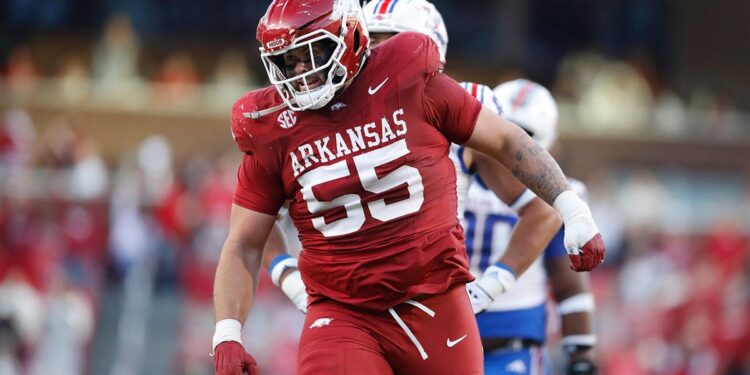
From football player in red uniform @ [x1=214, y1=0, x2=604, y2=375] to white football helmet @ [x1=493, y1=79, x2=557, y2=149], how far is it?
1.20m

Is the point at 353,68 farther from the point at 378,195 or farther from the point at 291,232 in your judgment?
the point at 291,232

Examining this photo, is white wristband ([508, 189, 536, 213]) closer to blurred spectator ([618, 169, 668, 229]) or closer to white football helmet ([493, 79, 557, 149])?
white football helmet ([493, 79, 557, 149])

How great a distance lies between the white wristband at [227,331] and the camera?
4504mm

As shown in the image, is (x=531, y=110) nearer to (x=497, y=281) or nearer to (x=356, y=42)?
(x=497, y=281)

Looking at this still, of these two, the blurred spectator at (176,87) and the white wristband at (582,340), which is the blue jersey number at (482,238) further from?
the blurred spectator at (176,87)

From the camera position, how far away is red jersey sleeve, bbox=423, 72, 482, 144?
14.6 ft

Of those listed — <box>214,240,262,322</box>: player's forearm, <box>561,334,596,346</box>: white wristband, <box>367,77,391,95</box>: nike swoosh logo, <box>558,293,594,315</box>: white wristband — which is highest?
<box>367,77,391,95</box>: nike swoosh logo

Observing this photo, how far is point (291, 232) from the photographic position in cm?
1159

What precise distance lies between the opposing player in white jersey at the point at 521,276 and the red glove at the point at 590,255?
1081 mm

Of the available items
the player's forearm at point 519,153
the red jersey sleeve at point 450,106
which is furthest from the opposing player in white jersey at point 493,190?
the red jersey sleeve at point 450,106

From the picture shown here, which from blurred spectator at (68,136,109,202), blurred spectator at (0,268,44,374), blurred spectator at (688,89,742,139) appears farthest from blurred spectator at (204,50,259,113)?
blurred spectator at (688,89,742,139)

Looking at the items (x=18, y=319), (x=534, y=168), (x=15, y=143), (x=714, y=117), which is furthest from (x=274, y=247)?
(x=714, y=117)

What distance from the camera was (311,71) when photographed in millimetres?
4352

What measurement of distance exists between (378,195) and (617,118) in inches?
563
